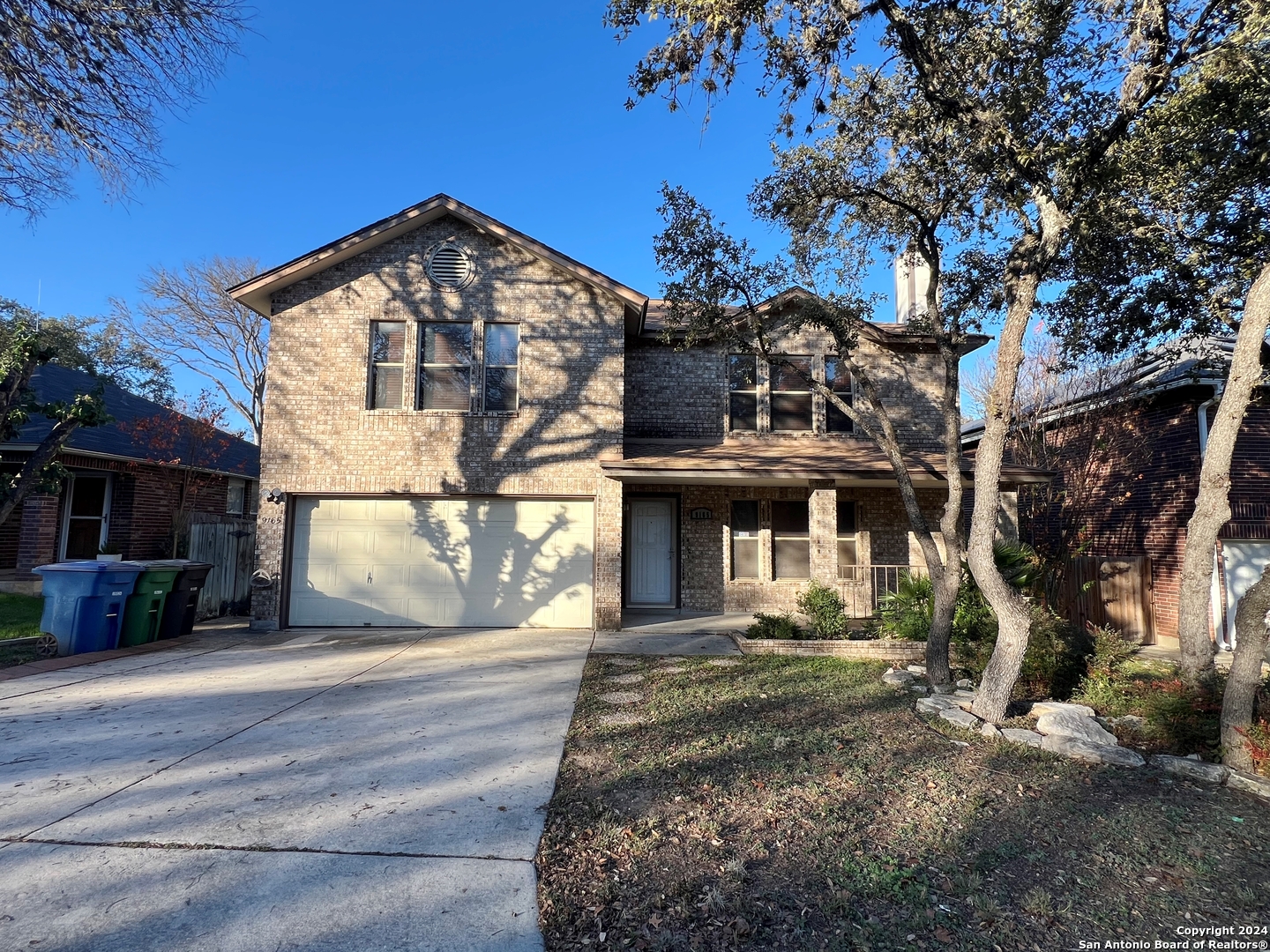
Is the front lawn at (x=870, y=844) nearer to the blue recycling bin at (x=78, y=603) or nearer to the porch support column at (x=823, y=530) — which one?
the porch support column at (x=823, y=530)

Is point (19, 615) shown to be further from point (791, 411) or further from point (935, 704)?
point (791, 411)

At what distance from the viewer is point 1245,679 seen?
468 centimetres

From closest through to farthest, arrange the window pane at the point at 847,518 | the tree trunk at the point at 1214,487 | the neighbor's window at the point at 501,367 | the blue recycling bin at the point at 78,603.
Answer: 1. the tree trunk at the point at 1214,487
2. the blue recycling bin at the point at 78,603
3. the neighbor's window at the point at 501,367
4. the window pane at the point at 847,518

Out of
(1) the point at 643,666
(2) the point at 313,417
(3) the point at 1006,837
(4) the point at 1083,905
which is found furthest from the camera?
(2) the point at 313,417

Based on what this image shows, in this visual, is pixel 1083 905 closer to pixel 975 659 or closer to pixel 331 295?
pixel 975 659

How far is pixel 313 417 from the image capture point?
1059 cm

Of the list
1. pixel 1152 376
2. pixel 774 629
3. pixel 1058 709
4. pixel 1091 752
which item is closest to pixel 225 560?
pixel 774 629

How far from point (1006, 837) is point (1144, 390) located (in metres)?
10.3

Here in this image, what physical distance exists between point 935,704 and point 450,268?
9517 millimetres

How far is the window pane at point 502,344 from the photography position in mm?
10875

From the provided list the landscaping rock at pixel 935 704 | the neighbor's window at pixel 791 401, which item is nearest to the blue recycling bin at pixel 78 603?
the landscaping rock at pixel 935 704

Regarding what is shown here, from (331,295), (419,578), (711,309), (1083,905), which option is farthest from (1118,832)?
(331,295)

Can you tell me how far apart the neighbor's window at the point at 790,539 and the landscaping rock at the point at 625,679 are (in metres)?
5.55

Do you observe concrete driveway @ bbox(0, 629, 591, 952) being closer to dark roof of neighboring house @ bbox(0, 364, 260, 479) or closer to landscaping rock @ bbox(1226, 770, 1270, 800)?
landscaping rock @ bbox(1226, 770, 1270, 800)
